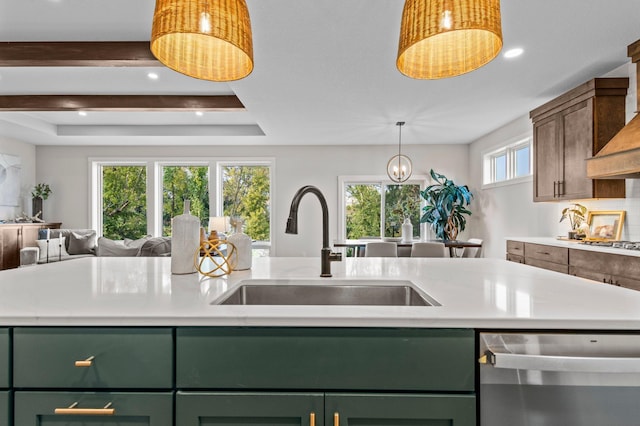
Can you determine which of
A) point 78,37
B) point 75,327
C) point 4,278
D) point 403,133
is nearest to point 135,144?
point 78,37

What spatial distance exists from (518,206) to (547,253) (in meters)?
1.59

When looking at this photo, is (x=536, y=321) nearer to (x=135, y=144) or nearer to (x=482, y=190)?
(x=482, y=190)

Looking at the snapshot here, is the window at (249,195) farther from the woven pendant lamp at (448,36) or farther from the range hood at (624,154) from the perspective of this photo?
the woven pendant lamp at (448,36)

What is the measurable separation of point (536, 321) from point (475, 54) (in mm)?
870

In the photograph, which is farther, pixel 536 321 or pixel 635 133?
pixel 635 133

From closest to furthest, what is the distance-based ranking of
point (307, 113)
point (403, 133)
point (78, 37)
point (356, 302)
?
point (356, 302) → point (78, 37) → point (307, 113) → point (403, 133)

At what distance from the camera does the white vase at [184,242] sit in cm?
142

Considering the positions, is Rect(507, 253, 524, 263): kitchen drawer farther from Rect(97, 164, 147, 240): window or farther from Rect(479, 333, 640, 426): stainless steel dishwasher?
Rect(97, 164, 147, 240): window

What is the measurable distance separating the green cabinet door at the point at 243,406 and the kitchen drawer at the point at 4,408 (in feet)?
1.49

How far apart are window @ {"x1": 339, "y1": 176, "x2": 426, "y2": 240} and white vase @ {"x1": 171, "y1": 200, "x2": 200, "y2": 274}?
515cm

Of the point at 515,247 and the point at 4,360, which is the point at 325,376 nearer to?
the point at 4,360

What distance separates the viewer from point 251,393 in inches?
33.8

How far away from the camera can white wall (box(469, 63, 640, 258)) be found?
2.94 metres

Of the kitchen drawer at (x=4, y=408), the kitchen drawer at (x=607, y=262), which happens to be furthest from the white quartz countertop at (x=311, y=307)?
the kitchen drawer at (x=607, y=262)
